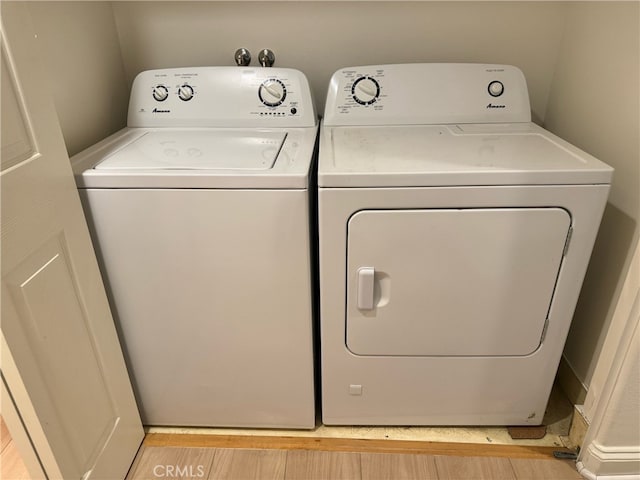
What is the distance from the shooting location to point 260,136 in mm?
1340

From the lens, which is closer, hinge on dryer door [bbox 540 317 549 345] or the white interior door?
the white interior door

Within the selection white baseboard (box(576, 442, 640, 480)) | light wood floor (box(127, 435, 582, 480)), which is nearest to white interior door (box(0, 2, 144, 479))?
→ light wood floor (box(127, 435, 582, 480))

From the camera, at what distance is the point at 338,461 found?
134 centimetres

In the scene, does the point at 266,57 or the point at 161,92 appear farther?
the point at 266,57

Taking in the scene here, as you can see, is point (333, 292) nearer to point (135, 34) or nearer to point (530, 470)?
point (530, 470)

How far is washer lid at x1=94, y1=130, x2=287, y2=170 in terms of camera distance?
3.57 ft

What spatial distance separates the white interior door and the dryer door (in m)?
0.64

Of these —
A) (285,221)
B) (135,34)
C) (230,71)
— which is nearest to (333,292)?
(285,221)

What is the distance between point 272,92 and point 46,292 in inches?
33.0

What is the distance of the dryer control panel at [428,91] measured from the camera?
4.67 ft

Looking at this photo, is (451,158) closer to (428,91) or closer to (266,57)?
(428,91)

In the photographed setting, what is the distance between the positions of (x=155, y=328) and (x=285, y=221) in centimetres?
50

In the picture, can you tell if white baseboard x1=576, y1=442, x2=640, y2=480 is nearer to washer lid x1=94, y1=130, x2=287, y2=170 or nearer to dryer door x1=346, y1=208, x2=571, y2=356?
dryer door x1=346, y1=208, x2=571, y2=356

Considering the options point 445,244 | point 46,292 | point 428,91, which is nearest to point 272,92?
point 428,91
